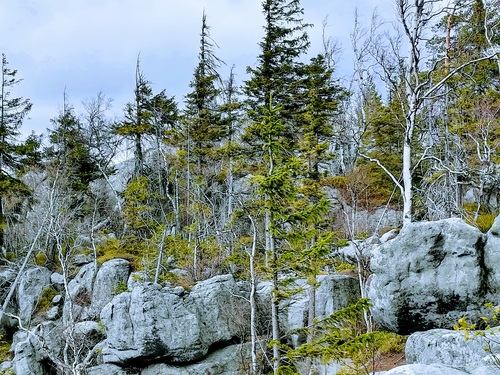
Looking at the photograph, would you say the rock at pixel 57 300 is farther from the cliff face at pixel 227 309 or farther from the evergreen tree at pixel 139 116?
the evergreen tree at pixel 139 116

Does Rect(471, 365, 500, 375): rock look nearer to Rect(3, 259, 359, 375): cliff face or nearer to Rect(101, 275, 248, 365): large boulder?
Rect(3, 259, 359, 375): cliff face

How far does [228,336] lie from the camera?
549 inches

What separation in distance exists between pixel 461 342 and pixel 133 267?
52.2 feet

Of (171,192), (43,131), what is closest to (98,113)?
(43,131)

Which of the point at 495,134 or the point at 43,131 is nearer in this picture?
the point at 495,134

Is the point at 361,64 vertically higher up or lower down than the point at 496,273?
higher up

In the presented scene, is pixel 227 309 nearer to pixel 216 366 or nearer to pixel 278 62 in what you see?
pixel 216 366

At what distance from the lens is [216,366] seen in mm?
13391

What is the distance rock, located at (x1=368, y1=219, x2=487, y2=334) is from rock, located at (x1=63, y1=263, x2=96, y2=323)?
14.2 m

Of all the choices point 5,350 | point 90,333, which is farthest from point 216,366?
point 5,350

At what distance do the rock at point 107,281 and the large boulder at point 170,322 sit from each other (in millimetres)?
4615

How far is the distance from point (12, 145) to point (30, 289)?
7.88 meters

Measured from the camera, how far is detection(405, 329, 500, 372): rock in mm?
6219

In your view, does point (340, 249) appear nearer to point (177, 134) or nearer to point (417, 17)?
point (417, 17)
